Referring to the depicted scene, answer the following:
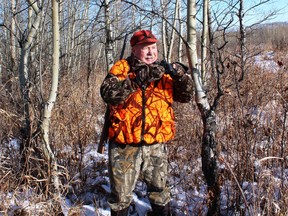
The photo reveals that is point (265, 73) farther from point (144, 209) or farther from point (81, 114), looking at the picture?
point (144, 209)

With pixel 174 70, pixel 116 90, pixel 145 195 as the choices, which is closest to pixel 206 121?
pixel 174 70

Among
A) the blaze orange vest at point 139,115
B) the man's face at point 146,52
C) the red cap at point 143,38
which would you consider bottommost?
the blaze orange vest at point 139,115

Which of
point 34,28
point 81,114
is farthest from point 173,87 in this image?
point 81,114

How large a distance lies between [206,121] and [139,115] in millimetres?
675

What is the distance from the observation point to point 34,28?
285cm

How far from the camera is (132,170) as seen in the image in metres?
2.15

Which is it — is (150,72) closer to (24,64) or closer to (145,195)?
(145,195)

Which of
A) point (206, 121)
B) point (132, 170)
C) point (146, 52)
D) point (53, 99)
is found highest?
point (146, 52)

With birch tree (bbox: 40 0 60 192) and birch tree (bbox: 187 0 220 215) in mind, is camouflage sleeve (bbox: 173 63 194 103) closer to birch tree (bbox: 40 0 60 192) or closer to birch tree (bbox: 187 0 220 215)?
birch tree (bbox: 187 0 220 215)

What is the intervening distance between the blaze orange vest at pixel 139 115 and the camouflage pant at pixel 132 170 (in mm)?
94

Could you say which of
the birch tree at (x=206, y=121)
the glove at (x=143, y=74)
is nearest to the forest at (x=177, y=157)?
the birch tree at (x=206, y=121)

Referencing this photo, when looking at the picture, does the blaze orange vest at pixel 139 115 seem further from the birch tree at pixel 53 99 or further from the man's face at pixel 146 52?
the birch tree at pixel 53 99

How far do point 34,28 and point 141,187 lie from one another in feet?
6.38

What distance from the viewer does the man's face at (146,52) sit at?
2051 millimetres
